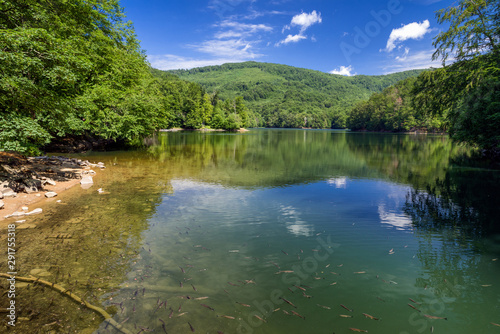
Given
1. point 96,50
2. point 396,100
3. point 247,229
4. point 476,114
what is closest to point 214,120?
point 396,100

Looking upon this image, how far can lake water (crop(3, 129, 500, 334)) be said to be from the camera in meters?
5.07

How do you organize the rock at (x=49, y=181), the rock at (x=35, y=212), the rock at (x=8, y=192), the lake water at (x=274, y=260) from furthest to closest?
the rock at (x=49, y=181)
the rock at (x=8, y=192)
the rock at (x=35, y=212)
the lake water at (x=274, y=260)

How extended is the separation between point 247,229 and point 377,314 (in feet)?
16.7

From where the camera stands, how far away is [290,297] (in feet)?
18.6

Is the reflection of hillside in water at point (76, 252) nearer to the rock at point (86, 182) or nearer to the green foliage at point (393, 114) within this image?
the rock at point (86, 182)

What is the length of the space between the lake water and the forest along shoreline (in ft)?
3.54
